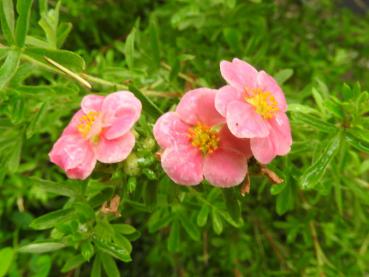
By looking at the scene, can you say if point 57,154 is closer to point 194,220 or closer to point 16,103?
point 16,103

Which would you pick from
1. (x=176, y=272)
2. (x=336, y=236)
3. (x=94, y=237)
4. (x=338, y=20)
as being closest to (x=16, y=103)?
(x=94, y=237)

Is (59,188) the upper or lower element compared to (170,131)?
lower

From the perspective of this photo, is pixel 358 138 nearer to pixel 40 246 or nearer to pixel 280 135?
pixel 280 135

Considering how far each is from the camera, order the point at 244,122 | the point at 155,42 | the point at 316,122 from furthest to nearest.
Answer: the point at 155,42 < the point at 316,122 < the point at 244,122

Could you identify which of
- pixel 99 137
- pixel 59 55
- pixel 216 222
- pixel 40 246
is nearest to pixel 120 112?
pixel 99 137

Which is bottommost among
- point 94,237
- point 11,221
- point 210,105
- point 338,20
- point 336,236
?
point 11,221

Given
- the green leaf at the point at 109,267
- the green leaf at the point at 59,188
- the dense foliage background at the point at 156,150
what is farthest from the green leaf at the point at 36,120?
the green leaf at the point at 109,267
